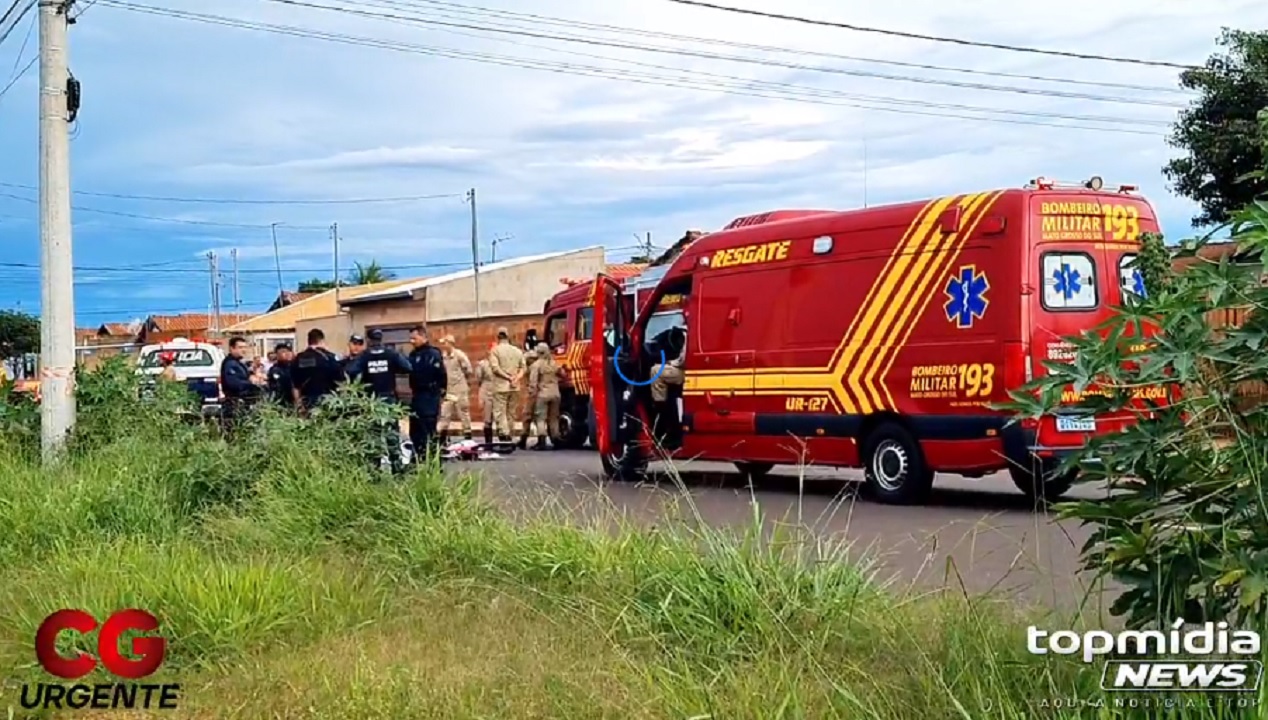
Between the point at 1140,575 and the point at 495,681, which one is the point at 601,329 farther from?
the point at 1140,575

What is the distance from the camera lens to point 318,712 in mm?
5062

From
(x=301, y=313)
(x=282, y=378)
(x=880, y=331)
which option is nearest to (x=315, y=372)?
(x=282, y=378)

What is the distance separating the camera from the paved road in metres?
5.49

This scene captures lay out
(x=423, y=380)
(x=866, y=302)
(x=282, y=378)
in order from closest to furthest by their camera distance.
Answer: (x=866, y=302) < (x=423, y=380) < (x=282, y=378)

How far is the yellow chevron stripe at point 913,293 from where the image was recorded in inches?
427

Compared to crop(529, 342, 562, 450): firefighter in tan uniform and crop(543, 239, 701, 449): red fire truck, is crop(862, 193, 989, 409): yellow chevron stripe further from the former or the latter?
crop(529, 342, 562, 450): firefighter in tan uniform

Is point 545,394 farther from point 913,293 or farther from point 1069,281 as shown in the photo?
point 1069,281

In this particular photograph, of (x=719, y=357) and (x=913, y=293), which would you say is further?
(x=719, y=357)

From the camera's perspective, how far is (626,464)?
45.0ft

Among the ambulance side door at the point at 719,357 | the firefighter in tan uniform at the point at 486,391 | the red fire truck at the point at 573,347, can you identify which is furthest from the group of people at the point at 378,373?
the firefighter in tan uniform at the point at 486,391

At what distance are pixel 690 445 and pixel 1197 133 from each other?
13046mm

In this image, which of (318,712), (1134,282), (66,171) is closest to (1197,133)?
(1134,282)

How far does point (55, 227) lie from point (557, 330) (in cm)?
990

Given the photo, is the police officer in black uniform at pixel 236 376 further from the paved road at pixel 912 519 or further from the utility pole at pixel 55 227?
the paved road at pixel 912 519
